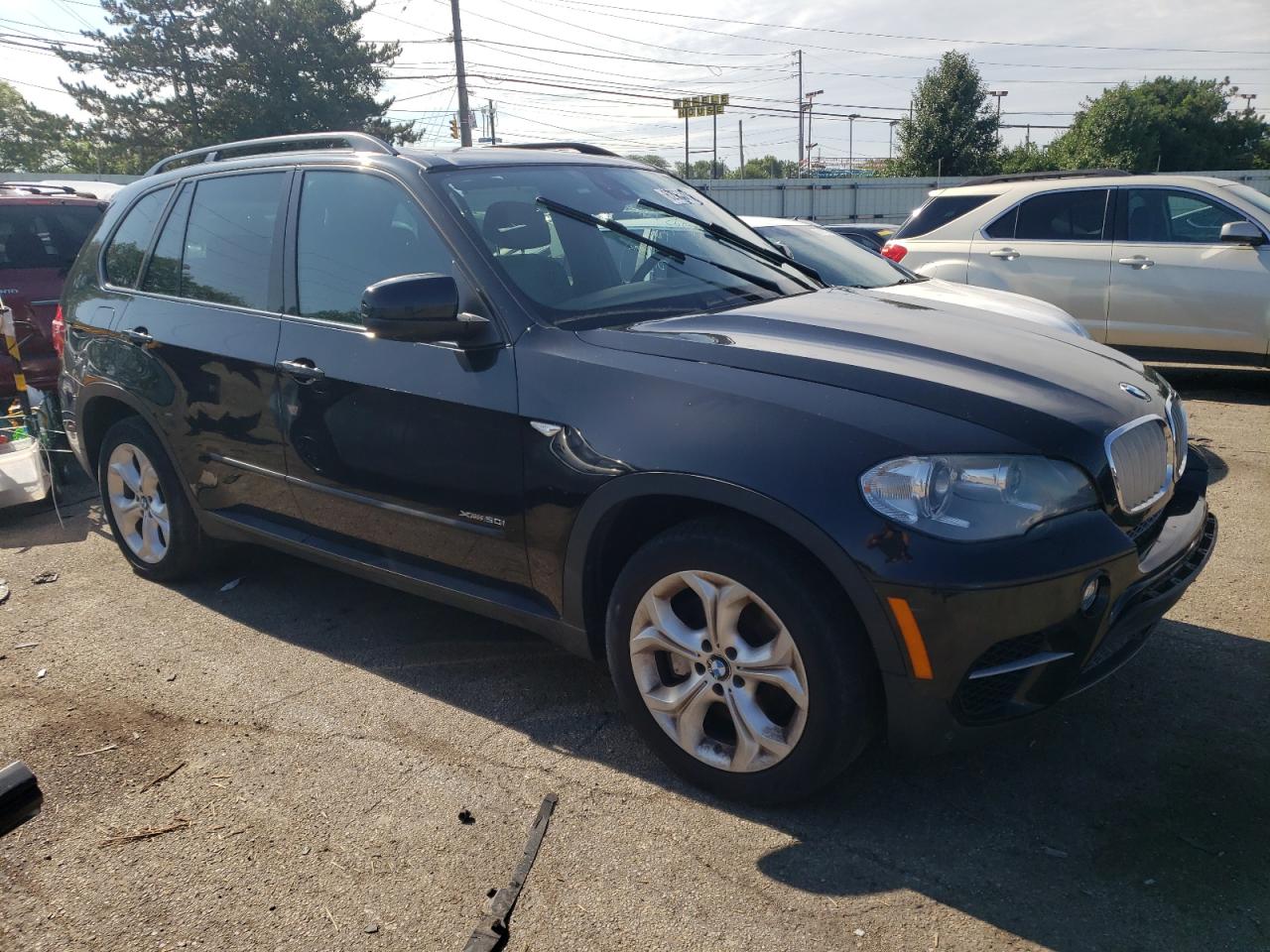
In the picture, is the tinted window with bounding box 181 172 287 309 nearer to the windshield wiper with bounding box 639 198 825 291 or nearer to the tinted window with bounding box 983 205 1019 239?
the windshield wiper with bounding box 639 198 825 291

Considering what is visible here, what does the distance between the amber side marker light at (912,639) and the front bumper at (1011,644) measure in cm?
1

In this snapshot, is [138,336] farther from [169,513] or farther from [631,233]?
[631,233]

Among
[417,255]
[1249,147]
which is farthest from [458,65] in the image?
[1249,147]

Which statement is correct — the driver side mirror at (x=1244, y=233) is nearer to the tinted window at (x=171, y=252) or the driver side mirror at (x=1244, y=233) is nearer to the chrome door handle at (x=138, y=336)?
the tinted window at (x=171, y=252)

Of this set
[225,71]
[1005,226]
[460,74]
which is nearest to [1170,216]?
[1005,226]

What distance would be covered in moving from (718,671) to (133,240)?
11.7 ft

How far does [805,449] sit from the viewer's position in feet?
8.08

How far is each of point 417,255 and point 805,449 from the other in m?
1.58

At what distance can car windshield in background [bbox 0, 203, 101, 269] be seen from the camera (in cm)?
767

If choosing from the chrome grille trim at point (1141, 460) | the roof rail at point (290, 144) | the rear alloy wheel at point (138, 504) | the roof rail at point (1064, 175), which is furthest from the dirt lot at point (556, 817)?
the roof rail at point (1064, 175)

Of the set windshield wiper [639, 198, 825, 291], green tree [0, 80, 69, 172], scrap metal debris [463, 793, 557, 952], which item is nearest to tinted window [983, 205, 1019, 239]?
windshield wiper [639, 198, 825, 291]

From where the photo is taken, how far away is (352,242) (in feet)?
11.7

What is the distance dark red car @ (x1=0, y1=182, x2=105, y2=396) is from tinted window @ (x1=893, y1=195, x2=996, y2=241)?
6.85 metres

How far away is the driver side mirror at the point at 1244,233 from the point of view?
761 cm
